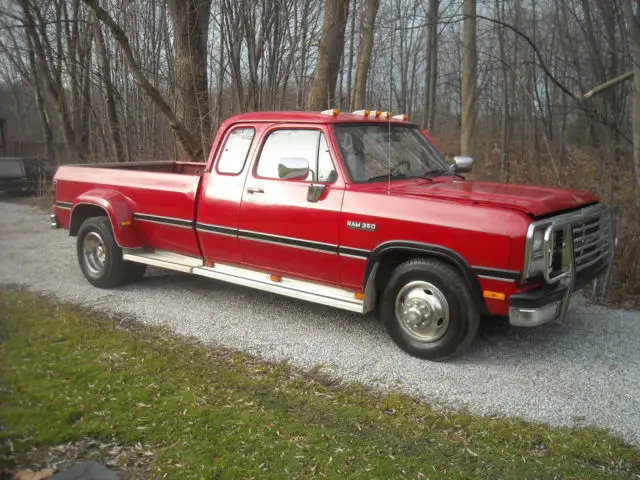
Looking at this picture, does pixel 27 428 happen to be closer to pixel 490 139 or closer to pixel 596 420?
pixel 596 420

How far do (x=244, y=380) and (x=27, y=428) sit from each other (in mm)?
1641

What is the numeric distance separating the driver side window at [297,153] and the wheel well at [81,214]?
99.8 inches

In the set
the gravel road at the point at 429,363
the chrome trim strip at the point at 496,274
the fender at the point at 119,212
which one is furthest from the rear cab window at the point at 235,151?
the chrome trim strip at the point at 496,274

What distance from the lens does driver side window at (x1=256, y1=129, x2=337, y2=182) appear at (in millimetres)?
5340

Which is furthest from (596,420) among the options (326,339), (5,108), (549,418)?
(5,108)

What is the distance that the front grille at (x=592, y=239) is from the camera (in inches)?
187

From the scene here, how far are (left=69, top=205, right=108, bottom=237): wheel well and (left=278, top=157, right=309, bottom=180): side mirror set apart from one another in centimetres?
292

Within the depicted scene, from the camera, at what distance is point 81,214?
7371mm

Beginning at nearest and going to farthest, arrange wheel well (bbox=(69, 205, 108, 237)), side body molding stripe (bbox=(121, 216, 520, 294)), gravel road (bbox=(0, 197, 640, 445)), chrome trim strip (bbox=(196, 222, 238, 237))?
gravel road (bbox=(0, 197, 640, 445)) → side body molding stripe (bbox=(121, 216, 520, 294)) → chrome trim strip (bbox=(196, 222, 238, 237)) → wheel well (bbox=(69, 205, 108, 237))

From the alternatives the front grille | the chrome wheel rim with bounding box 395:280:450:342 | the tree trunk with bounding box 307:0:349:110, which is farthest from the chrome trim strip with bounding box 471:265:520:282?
the tree trunk with bounding box 307:0:349:110

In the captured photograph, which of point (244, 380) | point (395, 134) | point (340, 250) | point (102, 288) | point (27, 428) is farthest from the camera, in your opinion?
point (102, 288)

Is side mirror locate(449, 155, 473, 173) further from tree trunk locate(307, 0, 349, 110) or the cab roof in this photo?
tree trunk locate(307, 0, 349, 110)

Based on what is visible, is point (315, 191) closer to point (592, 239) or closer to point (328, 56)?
point (592, 239)

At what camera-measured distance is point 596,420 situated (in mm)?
3867
